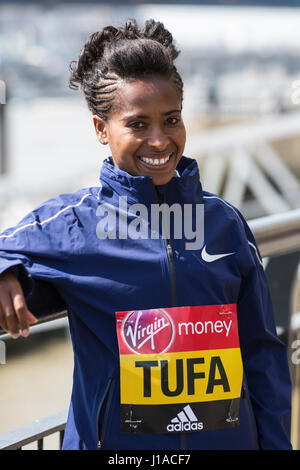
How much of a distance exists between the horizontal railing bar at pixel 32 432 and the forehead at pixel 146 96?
90 cm

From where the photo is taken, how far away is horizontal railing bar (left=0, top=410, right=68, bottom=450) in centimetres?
200

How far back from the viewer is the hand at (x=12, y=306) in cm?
161

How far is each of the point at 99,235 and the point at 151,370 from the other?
33cm

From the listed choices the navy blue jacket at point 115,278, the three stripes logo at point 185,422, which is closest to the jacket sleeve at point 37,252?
the navy blue jacket at point 115,278

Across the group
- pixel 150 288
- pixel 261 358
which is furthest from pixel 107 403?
pixel 261 358

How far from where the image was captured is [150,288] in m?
1.72

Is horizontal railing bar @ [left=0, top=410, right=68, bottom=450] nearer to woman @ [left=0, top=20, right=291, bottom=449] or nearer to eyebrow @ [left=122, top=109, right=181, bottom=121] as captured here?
woman @ [left=0, top=20, right=291, bottom=449]

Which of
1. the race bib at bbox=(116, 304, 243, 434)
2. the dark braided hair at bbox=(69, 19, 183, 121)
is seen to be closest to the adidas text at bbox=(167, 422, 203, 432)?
the race bib at bbox=(116, 304, 243, 434)

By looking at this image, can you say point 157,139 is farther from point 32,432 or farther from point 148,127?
point 32,432

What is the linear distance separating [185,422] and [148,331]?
0.22 metres

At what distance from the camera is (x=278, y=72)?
26047mm

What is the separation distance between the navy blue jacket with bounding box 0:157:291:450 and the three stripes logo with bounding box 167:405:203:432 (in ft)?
0.06

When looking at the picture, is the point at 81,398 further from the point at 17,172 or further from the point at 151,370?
the point at 17,172
